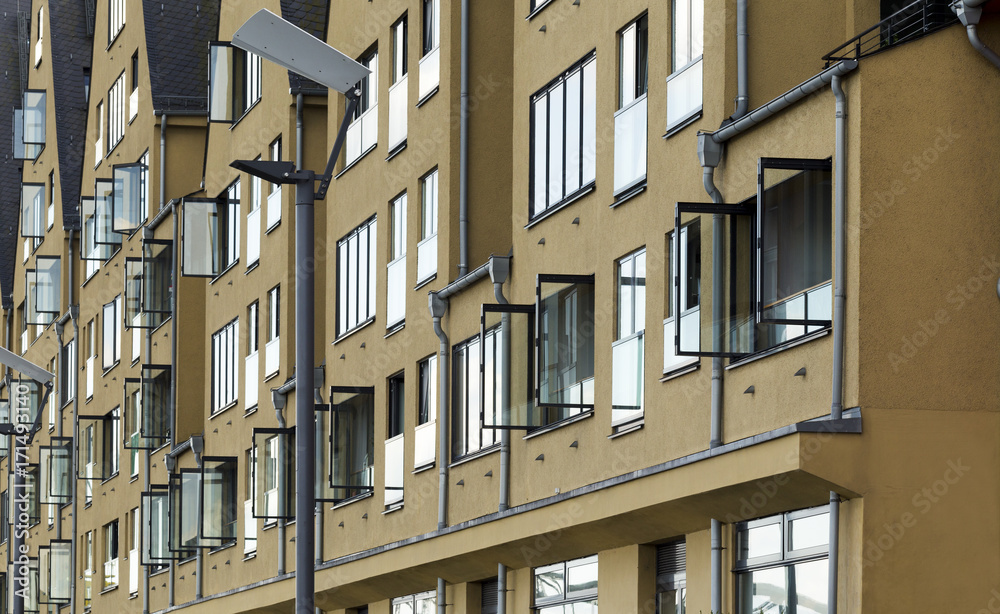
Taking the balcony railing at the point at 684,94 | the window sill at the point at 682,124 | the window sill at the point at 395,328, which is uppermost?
the balcony railing at the point at 684,94

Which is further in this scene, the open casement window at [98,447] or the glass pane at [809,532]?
the open casement window at [98,447]

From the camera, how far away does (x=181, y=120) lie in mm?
46656

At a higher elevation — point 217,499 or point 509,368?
point 509,368

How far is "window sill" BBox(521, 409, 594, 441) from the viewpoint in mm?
22922

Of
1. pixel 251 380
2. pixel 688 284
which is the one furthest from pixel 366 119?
pixel 688 284

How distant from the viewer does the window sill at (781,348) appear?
1731cm

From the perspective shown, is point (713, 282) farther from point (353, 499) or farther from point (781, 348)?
point (353, 499)

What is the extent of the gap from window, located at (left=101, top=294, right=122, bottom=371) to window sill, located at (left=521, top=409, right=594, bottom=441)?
92.6 feet

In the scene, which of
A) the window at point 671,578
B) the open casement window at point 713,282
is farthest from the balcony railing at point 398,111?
the open casement window at point 713,282

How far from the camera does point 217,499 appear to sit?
3928 cm

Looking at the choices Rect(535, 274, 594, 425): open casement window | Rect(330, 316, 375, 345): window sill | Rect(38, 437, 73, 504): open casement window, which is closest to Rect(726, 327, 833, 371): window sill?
Rect(535, 274, 594, 425): open casement window

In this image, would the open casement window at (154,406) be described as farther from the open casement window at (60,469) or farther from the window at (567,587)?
the window at (567,587)

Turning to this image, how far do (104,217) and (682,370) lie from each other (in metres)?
32.6

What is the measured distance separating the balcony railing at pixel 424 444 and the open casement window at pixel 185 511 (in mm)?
12097
